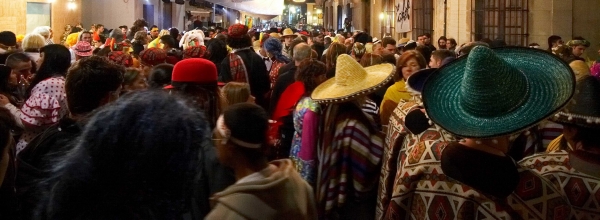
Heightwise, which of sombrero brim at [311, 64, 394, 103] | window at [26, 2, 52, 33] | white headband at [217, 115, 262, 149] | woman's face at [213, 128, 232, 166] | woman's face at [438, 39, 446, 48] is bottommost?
woman's face at [213, 128, 232, 166]

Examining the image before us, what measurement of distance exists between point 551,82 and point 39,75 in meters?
4.47

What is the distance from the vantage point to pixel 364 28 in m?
34.9

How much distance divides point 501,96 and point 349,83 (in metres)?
2.15

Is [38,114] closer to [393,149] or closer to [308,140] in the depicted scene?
[308,140]

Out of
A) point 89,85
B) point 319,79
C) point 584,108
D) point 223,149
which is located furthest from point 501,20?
point 223,149

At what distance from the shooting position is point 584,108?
3064 mm

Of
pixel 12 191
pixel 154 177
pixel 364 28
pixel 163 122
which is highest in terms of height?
pixel 364 28

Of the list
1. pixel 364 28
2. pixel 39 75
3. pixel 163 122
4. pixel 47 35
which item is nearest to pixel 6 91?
pixel 39 75

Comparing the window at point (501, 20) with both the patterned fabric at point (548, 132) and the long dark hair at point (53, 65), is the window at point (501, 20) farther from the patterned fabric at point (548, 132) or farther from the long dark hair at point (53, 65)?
the long dark hair at point (53, 65)

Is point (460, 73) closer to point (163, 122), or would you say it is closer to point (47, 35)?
point (163, 122)

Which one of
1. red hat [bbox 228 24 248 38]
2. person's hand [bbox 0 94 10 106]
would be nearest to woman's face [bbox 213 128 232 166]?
person's hand [bbox 0 94 10 106]

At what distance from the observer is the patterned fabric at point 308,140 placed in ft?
15.6

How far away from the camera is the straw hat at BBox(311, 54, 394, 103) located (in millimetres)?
4629

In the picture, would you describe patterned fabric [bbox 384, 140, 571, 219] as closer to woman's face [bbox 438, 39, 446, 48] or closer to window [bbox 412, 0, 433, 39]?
woman's face [bbox 438, 39, 446, 48]
